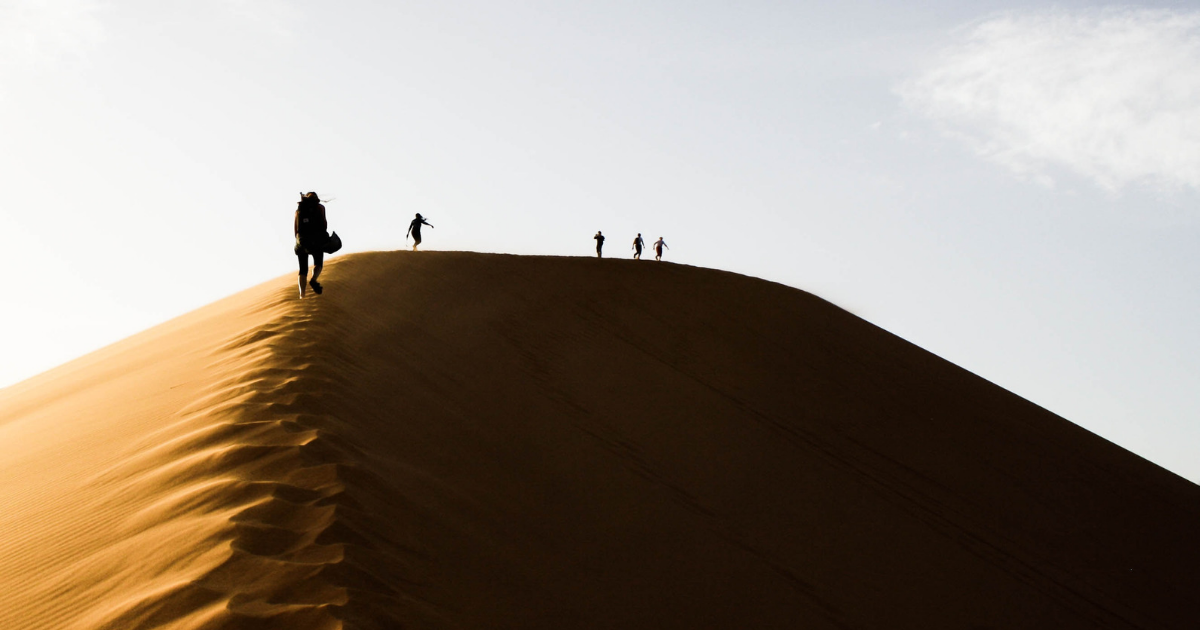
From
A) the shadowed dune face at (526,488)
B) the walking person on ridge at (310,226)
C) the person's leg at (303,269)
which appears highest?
the walking person on ridge at (310,226)

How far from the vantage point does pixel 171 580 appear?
10.4 ft

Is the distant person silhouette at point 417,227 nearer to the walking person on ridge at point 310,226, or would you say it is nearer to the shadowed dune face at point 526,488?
the shadowed dune face at point 526,488

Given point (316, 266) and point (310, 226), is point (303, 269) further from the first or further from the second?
point (310, 226)

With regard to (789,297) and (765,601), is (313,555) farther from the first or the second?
(789,297)

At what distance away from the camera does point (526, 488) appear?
5484 mm

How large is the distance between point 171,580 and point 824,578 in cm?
440

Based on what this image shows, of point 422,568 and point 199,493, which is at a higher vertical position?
point 199,493

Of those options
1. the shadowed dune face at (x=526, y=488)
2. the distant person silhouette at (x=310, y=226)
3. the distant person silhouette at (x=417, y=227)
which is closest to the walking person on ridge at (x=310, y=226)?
the distant person silhouette at (x=310, y=226)

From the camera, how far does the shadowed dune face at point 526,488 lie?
3.51m

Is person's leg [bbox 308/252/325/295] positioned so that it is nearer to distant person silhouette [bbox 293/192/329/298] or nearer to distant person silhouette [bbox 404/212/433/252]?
distant person silhouette [bbox 293/192/329/298]

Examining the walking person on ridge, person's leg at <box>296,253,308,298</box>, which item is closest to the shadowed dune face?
person's leg at <box>296,253,308,298</box>

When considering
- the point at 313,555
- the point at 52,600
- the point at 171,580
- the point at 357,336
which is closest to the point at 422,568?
the point at 313,555

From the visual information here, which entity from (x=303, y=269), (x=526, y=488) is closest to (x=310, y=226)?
(x=303, y=269)

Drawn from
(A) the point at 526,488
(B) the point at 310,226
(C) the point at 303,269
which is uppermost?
(B) the point at 310,226
